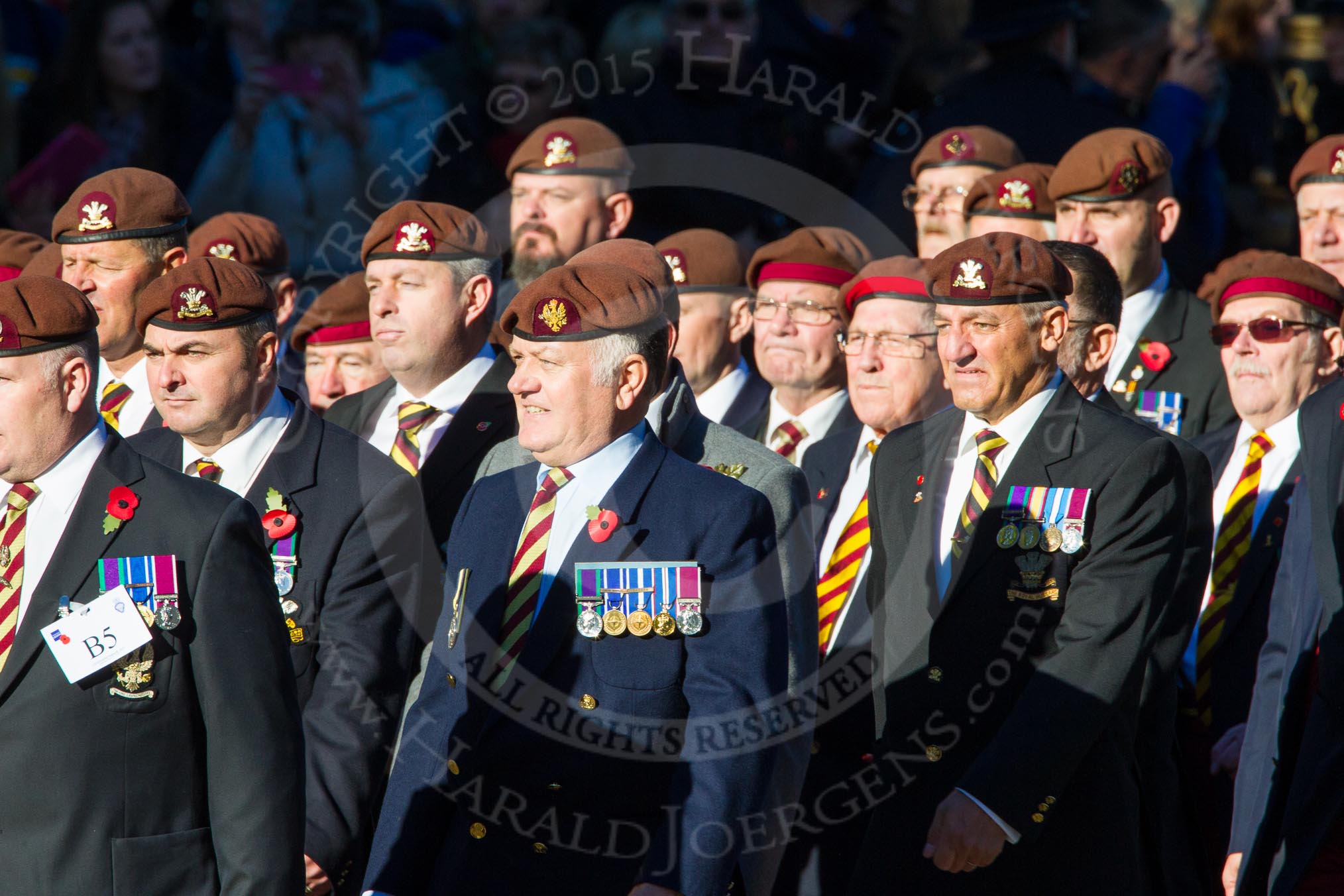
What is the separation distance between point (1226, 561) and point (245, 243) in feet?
12.0

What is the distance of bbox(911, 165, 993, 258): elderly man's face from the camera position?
7293mm

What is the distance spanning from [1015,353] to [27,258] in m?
3.93

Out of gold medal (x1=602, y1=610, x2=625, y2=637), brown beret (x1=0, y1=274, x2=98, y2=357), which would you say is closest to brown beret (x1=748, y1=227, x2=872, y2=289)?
gold medal (x1=602, y1=610, x2=625, y2=637)

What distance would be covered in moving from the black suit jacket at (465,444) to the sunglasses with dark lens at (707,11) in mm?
2886

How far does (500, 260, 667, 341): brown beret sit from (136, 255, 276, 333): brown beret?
1128 mm

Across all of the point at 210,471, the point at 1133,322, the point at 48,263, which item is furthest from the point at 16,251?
the point at 1133,322

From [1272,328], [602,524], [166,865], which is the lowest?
[166,865]

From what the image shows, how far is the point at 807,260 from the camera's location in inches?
262

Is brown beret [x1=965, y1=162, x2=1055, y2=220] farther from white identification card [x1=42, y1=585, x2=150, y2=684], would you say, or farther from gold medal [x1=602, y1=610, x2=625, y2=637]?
white identification card [x1=42, y1=585, x2=150, y2=684]

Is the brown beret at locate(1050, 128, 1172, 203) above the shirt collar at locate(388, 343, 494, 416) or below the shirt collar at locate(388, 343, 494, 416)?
above

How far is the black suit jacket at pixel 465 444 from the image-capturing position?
5594 mm

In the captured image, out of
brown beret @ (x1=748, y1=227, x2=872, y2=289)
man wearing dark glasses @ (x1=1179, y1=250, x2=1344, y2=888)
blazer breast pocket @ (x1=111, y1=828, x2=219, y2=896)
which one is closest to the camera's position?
blazer breast pocket @ (x1=111, y1=828, x2=219, y2=896)

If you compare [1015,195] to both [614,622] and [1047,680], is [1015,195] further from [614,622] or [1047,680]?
[614,622]

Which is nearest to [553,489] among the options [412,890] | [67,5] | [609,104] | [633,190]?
[412,890]
